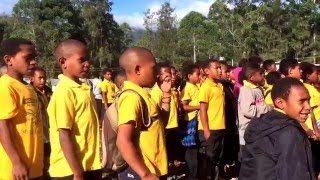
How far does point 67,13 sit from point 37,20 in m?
2.74

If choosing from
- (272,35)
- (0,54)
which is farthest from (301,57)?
(0,54)

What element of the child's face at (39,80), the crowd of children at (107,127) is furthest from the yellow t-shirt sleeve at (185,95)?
the crowd of children at (107,127)

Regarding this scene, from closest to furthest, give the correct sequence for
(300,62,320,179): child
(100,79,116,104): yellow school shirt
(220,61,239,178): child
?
(300,62,320,179): child
(220,61,239,178): child
(100,79,116,104): yellow school shirt

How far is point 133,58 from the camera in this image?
3047 mm

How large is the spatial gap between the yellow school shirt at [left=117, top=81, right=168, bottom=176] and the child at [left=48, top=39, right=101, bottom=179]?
0.50m

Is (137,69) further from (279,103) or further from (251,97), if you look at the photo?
(251,97)

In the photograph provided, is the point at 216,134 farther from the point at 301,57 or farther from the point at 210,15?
the point at 210,15

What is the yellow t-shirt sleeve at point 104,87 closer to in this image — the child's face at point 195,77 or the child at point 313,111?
the child's face at point 195,77

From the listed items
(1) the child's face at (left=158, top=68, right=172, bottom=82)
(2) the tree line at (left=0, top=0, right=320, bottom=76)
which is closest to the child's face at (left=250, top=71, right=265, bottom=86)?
(1) the child's face at (left=158, top=68, right=172, bottom=82)

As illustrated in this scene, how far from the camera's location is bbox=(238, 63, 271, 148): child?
18.3 feet

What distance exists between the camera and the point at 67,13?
4269cm

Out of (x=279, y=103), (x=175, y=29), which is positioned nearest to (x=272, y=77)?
(x=279, y=103)

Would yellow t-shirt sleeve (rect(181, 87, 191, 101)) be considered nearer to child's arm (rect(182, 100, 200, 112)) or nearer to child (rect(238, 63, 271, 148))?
child's arm (rect(182, 100, 200, 112))

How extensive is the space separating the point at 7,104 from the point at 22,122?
19cm
